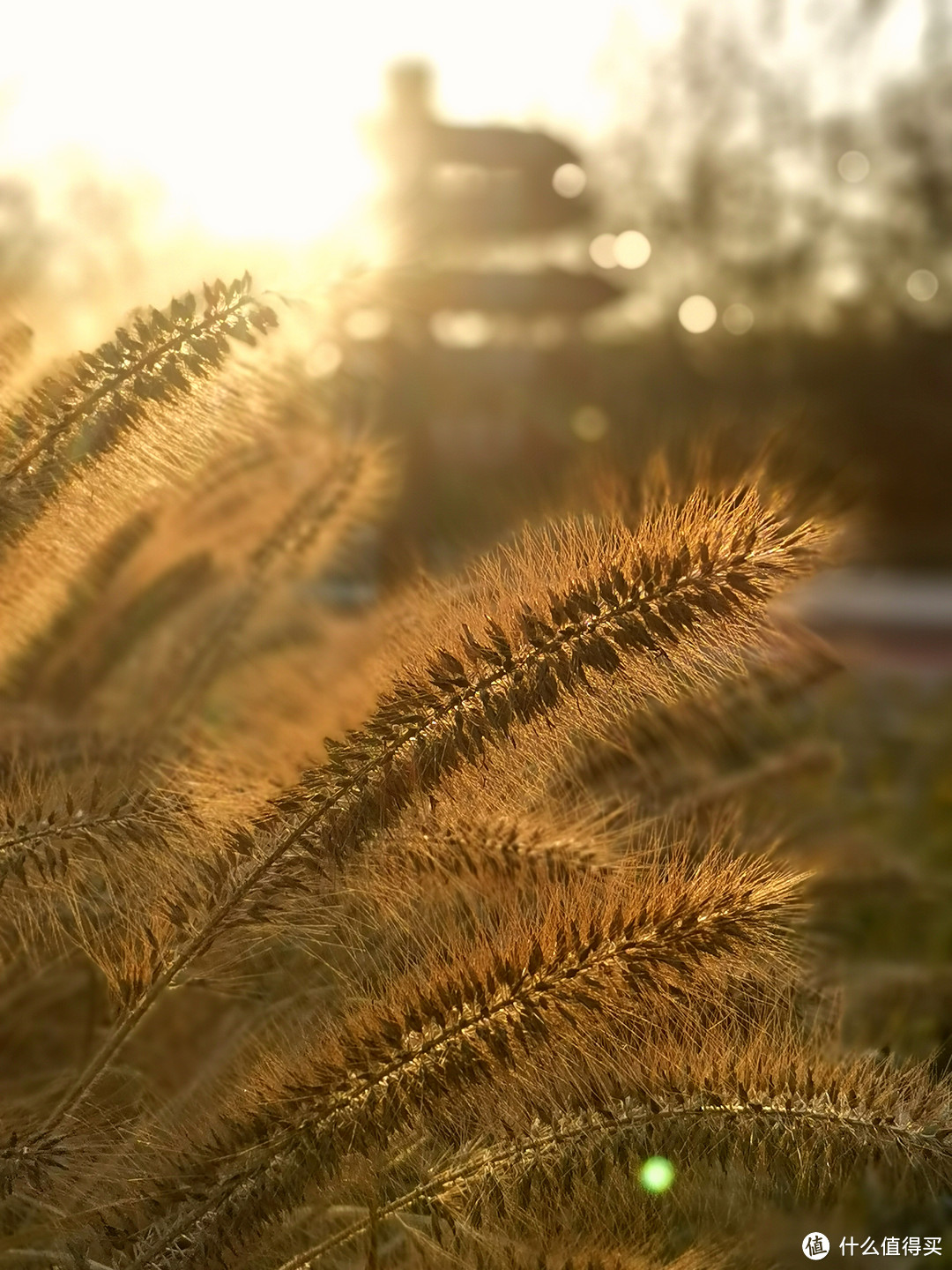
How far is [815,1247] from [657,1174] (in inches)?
14.5

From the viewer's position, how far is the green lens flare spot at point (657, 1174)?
87cm

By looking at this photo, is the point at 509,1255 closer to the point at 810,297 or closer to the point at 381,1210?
the point at 381,1210

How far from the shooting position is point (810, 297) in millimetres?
17250

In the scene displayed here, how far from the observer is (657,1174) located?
890mm

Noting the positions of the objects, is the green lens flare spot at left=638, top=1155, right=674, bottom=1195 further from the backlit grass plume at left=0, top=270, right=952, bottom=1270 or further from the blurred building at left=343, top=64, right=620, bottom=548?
the blurred building at left=343, top=64, right=620, bottom=548

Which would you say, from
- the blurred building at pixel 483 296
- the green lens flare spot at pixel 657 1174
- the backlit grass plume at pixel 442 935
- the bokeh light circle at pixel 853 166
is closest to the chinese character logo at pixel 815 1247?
the backlit grass plume at pixel 442 935

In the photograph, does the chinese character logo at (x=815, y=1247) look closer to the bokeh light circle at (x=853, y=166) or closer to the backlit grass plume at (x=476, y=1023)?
the backlit grass plume at (x=476, y=1023)

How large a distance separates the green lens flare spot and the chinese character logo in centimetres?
33

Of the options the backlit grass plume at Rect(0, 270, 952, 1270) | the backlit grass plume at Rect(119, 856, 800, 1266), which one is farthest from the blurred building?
the backlit grass plume at Rect(119, 856, 800, 1266)

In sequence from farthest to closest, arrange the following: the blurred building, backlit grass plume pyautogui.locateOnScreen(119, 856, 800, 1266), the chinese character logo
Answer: the blurred building
the chinese character logo
backlit grass plume pyautogui.locateOnScreen(119, 856, 800, 1266)

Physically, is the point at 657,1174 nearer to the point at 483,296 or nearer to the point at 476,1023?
the point at 476,1023

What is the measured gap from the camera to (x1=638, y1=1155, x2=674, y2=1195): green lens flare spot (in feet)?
2.85

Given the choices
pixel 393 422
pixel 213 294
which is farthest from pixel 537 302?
pixel 213 294

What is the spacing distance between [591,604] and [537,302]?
9.47 m
